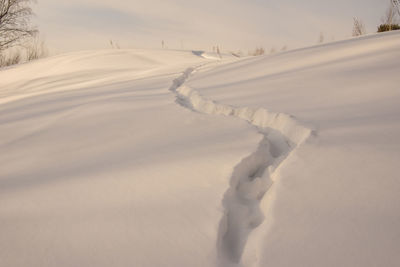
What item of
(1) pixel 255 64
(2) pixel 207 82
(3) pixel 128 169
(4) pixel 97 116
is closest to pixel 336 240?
(3) pixel 128 169

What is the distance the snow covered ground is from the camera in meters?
0.45

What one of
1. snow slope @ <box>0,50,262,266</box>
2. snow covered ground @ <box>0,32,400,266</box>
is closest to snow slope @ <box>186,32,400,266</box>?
snow covered ground @ <box>0,32,400,266</box>

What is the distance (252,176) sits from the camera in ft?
2.41

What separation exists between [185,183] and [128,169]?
0.65 ft

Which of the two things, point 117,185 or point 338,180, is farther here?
point 117,185

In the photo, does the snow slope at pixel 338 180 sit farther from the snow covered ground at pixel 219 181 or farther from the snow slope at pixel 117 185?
the snow slope at pixel 117 185

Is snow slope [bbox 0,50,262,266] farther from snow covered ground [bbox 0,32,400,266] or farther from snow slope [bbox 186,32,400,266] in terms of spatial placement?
snow slope [bbox 186,32,400,266]

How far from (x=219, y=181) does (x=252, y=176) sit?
14cm

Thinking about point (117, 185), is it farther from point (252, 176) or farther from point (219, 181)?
point (252, 176)

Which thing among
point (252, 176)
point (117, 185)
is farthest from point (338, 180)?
point (117, 185)

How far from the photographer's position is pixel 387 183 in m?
0.53

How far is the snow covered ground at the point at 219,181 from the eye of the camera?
45 cm

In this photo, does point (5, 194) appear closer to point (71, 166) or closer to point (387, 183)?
point (71, 166)

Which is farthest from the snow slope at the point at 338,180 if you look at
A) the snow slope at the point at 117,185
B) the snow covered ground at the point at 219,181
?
the snow slope at the point at 117,185
